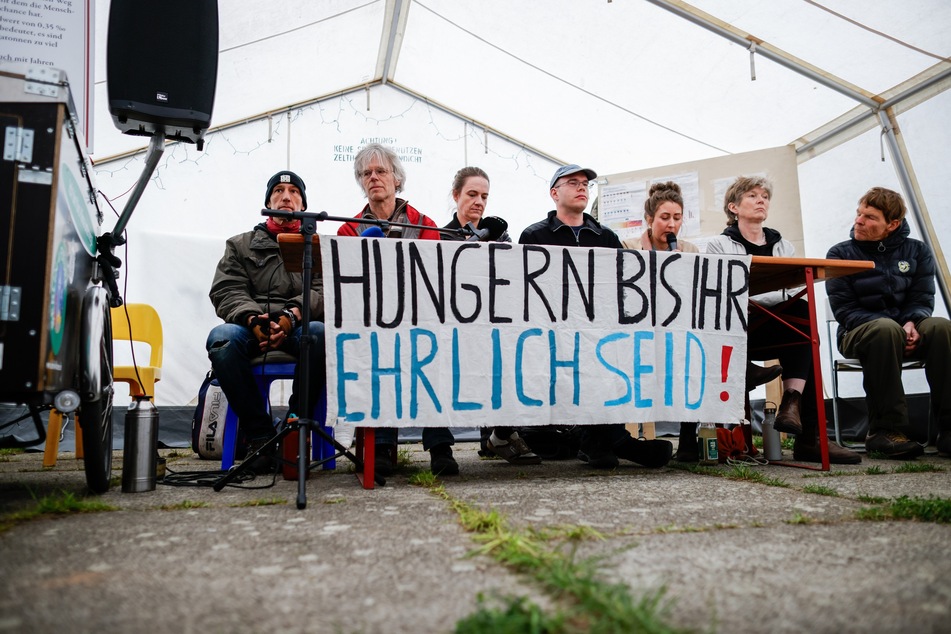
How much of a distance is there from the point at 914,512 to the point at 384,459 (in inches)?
63.5

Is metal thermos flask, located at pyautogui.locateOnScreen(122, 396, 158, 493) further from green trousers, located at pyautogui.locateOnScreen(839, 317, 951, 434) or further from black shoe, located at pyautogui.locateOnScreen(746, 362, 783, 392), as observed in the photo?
green trousers, located at pyautogui.locateOnScreen(839, 317, 951, 434)

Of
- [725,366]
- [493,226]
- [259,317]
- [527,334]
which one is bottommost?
[725,366]

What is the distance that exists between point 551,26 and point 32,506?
4027 mm

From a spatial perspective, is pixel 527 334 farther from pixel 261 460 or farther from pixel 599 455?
pixel 261 460

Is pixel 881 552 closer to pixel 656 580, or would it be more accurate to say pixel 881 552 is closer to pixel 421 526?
pixel 656 580

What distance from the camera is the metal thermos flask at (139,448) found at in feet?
6.22

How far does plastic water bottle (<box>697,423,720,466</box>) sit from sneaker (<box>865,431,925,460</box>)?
828 mm

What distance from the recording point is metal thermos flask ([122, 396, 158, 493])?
1.90 meters

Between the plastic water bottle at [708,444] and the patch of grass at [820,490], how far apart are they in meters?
0.81

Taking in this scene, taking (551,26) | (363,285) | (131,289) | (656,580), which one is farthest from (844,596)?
(131,289)

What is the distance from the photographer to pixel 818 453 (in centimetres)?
272

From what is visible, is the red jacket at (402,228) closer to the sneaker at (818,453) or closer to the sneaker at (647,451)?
the sneaker at (647,451)

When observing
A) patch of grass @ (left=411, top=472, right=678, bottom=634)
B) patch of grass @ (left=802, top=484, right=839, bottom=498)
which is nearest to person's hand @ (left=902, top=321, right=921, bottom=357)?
patch of grass @ (left=802, top=484, right=839, bottom=498)

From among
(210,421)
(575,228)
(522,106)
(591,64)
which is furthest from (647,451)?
(522,106)
